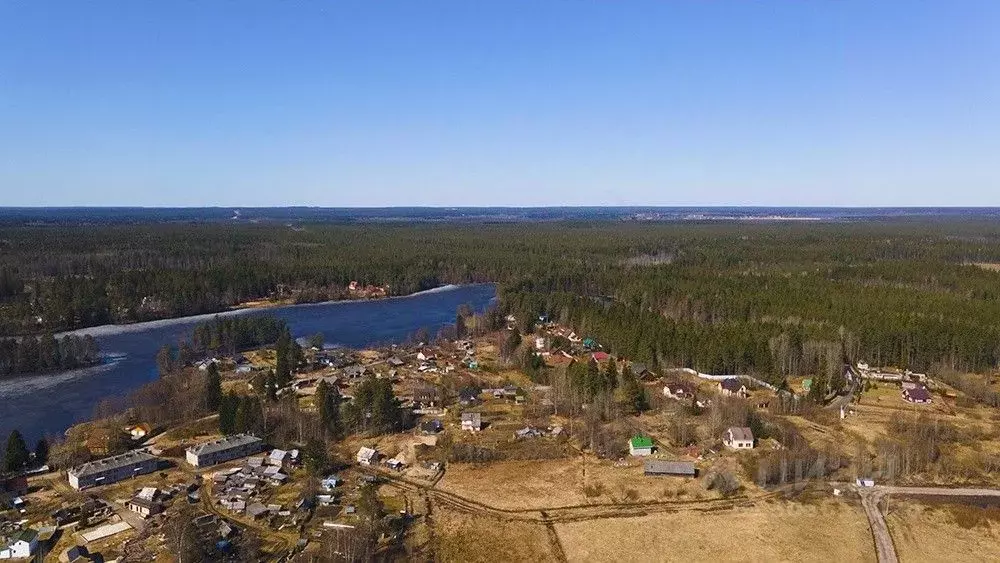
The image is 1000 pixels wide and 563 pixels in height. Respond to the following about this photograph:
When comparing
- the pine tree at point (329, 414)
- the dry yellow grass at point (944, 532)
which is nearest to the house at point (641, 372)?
the dry yellow grass at point (944, 532)

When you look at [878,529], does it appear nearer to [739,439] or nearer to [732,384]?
[739,439]

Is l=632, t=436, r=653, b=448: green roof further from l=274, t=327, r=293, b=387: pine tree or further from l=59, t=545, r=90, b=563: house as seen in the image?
l=59, t=545, r=90, b=563: house

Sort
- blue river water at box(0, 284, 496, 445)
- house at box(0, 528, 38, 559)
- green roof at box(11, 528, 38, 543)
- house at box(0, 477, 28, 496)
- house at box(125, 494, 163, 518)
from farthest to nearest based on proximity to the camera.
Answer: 1. blue river water at box(0, 284, 496, 445)
2. house at box(0, 477, 28, 496)
3. house at box(125, 494, 163, 518)
4. green roof at box(11, 528, 38, 543)
5. house at box(0, 528, 38, 559)

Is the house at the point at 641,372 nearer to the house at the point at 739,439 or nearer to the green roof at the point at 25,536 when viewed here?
the house at the point at 739,439

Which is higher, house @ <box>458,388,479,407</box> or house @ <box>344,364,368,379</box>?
house @ <box>344,364,368,379</box>

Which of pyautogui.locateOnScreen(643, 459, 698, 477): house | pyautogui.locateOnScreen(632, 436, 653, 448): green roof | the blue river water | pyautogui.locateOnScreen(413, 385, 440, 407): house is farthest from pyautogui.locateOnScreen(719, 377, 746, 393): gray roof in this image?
the blue river water

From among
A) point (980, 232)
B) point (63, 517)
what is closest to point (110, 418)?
point (63, 517)

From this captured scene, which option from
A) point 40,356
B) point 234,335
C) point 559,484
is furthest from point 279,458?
point 40,356
